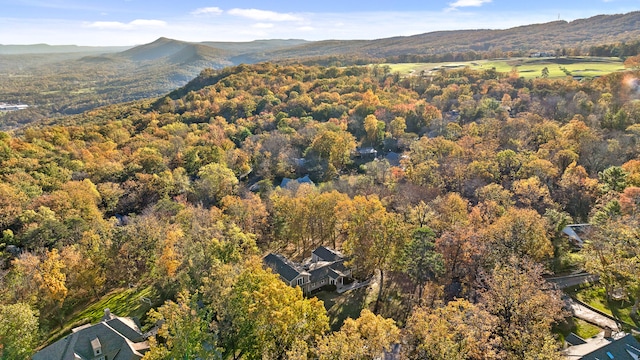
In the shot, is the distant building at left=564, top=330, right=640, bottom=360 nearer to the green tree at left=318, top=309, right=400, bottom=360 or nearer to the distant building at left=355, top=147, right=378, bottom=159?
the green tree at left=318, top=309, right=400, bottom=360

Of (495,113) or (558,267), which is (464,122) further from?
(558,267)

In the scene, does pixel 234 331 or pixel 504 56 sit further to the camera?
pixel 504 56

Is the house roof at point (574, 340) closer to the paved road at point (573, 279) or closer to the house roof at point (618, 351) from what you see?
the house roof at point (618, 351)

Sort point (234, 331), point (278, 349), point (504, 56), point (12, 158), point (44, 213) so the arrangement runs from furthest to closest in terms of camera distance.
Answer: point (504, 56) → point (12, 158) → point (44, 213) → point (234, 331) → point (278, 349)

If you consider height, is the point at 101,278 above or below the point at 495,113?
below

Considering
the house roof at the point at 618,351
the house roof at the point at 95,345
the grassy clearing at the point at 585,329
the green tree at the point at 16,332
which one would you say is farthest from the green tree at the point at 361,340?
the green tree at the point at 16,332

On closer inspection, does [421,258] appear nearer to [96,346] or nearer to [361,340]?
[361,340]

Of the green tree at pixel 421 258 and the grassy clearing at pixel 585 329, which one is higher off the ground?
the green tree at pixel 421 258

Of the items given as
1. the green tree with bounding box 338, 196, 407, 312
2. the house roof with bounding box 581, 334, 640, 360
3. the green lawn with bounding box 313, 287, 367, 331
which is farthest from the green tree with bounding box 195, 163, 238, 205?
the house roof with bounding box 581, 334, 640, 360

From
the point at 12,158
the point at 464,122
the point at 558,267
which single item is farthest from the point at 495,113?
the point at 12,158
